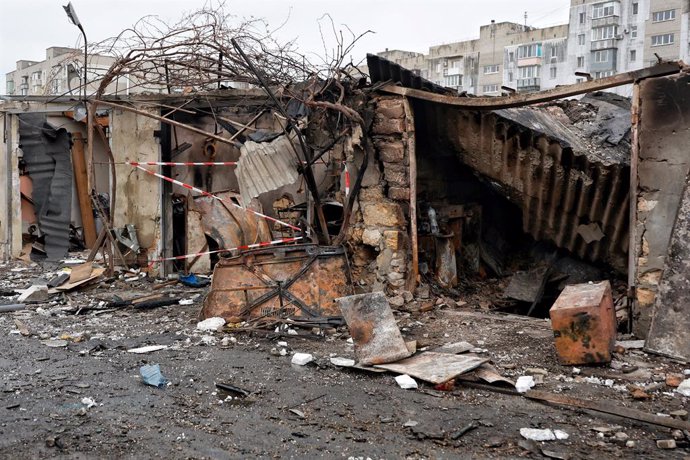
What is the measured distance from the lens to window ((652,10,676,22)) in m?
41.2

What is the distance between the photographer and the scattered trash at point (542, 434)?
431 cm

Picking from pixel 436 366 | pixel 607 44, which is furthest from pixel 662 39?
pixel 436 366

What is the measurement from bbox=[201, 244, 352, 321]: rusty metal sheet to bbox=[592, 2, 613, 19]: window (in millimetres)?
42154

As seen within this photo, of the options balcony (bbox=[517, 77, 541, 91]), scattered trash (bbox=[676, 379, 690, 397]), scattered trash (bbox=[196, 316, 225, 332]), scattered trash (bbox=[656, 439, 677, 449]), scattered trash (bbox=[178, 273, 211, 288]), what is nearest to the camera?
scattered trash (bbox=[656, 439, 677, 449])

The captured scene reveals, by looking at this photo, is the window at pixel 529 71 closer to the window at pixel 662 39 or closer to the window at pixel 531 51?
the window at pixel 531 51

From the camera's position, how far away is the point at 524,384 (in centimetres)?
520

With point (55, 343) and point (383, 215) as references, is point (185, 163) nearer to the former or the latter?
point (383, 215)

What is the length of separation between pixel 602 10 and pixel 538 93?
41.6m

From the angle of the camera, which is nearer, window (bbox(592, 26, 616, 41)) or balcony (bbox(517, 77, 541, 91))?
window (bbox(592, 26, 616, 41))

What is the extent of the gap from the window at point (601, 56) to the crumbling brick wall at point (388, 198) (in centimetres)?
4020

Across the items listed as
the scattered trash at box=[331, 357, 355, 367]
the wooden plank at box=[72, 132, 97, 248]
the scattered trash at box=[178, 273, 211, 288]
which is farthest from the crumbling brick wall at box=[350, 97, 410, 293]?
the wooden plank at box=[72, 132, 97, 248]

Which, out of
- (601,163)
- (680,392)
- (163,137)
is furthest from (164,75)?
(680,392)

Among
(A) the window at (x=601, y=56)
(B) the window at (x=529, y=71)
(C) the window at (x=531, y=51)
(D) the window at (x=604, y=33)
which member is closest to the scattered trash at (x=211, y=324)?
(A) the window at (x=601, y=56)

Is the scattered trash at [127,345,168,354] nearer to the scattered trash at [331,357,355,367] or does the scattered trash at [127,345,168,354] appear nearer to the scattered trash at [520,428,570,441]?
the scattered trash at [331,357,355,367]
